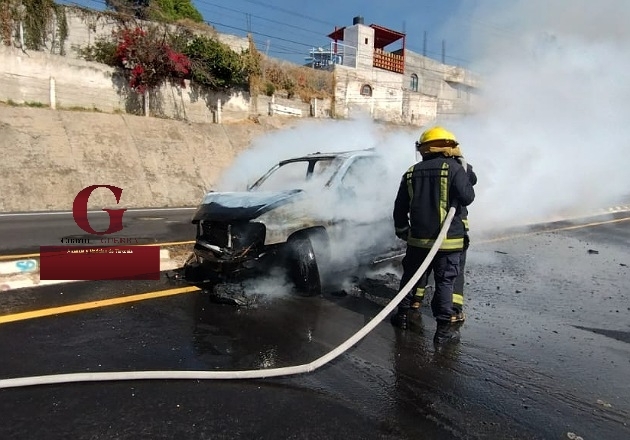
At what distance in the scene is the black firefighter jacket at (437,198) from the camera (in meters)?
4.22

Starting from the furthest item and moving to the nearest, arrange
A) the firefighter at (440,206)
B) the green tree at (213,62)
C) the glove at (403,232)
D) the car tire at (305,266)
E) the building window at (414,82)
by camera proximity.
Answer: the building window at (414,82) < the green tree at (213,62) < the car tire at (305,266) < the glove at (403,232) < the firefighter at (440,206)

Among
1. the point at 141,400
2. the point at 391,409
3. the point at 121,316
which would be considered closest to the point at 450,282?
the point at 391,409

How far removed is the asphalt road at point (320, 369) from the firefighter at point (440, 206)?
382mm

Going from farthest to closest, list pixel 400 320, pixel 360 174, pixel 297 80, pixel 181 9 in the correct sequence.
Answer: pixel 181 9 < pixel 297 80 < pixel 360 174 < pixel 400 320

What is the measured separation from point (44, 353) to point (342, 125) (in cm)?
714

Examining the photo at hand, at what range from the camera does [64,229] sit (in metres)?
9.53

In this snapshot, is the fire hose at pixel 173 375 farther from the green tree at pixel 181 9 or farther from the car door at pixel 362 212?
the green tree at pixel 181 9

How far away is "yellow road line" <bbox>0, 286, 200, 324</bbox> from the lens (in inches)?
167

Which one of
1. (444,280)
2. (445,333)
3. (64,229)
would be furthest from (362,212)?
(64,229)

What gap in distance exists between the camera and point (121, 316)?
4.39 metres

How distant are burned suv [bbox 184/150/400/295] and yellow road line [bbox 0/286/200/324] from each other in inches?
16.9

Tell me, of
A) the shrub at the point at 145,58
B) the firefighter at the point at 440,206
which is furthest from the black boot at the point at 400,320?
the shrub at the point at 145,58
